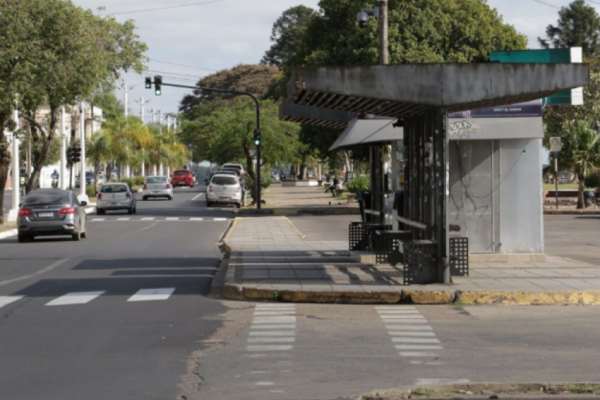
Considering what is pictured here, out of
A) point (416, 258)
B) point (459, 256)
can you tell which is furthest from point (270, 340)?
point (459, 256)

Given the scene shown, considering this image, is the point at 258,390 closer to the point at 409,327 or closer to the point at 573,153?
the point at 409,327

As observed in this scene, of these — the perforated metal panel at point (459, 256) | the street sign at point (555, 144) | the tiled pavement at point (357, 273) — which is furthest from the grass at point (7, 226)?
the perforated metal panel at point (459, 256)

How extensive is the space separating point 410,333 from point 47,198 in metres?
21.1

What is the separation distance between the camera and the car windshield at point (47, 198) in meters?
Answer: 30.0

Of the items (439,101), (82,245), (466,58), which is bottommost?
(82,245)

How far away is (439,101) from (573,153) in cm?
3450

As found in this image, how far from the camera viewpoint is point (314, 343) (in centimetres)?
1060

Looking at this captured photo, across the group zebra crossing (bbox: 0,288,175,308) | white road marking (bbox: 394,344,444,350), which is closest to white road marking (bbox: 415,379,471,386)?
white road marking (bbox: 394,344,444,350)

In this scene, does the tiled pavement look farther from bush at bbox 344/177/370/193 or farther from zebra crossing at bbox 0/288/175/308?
bush at bbox 344/177/370/193

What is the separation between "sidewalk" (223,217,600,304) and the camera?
13.9 metres

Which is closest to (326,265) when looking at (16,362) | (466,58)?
(16,362)

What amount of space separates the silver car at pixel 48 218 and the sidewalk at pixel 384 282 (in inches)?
397

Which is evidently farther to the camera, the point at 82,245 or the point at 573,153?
the point at 573,153

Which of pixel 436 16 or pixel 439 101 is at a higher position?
pixel 436 16
